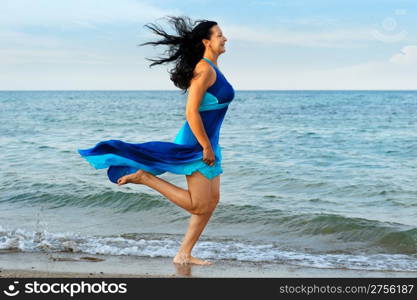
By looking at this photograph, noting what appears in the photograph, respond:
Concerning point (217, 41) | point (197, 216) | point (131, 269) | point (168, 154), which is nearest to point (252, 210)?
point (131, 269)

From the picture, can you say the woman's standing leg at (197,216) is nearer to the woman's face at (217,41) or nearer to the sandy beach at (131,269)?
the sandy beach at (131,269)

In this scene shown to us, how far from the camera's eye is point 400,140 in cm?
2077

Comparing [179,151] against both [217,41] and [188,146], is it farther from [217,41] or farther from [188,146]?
[217,41]

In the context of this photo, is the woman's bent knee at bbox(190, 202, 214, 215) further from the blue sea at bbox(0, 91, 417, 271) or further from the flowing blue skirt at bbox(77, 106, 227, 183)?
the blue sea at bbox(0, 91, 417, 271)

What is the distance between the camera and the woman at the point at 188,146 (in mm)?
5344

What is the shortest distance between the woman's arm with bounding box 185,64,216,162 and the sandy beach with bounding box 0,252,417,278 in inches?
49.8

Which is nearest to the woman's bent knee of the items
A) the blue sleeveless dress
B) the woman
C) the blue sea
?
the woman

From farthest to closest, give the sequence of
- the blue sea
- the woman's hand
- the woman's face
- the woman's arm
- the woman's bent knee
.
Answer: the blue sea
the woman's bent knee
the woman's face
the woman's hand
the woman's arm

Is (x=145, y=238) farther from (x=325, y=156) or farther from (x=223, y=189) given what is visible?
(x=325, y=156)

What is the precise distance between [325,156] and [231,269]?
10.7 meters

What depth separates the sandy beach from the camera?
554 cm

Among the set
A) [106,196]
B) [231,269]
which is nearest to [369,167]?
[106,196]

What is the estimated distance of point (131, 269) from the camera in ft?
19.7

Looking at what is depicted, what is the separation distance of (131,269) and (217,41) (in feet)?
7.64
